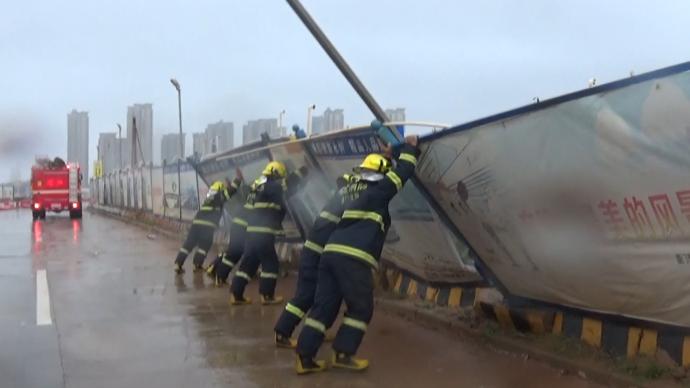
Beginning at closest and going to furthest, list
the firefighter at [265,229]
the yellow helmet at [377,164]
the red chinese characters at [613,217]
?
the red chinese characters at [613,217]
the yellow helmet at [377,164]
the firefighter at [265,229]

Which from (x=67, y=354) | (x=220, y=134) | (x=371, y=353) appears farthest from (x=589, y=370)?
(x=220, y=134)

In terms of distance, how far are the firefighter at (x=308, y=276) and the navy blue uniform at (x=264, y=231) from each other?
186cm

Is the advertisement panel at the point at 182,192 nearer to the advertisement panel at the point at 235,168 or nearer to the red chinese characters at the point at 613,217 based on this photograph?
the advertisement panel at the point at 235,168

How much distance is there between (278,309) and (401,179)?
11.6 ft

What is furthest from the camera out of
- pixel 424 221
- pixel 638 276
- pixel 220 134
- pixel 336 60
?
pixel 220 134

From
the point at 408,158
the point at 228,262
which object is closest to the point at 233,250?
the point at 228,262

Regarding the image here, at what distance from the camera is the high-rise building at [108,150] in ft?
143

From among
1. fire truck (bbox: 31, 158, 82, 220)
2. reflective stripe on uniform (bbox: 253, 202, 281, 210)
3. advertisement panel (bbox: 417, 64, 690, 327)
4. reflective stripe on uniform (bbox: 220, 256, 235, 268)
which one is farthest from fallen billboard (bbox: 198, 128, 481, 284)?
fire truck (bbox: 31, 158, 82, 220)

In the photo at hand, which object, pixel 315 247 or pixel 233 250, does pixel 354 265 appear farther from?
pixel 233 250

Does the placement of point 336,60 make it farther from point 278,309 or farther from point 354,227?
point 278,309

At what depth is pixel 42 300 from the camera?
9594 mm

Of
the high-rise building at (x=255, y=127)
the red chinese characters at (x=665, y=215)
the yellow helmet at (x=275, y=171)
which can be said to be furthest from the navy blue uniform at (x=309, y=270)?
the high-rise building at (x=255, y=127)

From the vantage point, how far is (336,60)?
625cm

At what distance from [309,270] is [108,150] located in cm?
4139
